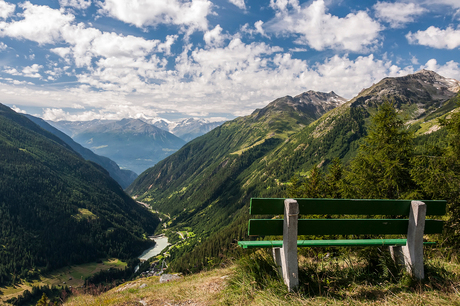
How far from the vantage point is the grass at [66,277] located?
140 metres

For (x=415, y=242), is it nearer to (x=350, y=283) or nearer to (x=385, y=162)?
(x=350, y=283)

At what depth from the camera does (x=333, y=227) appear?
14.6ft

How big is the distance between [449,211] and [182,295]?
12126 mm

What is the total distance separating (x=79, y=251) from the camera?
628ft

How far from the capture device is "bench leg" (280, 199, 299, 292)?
13.4 ft

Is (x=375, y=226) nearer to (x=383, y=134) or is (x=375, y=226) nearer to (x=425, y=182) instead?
(x=425, y=182)

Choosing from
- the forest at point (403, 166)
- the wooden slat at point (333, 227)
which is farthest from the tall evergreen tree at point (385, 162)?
the wooden slat at point (333, 227)

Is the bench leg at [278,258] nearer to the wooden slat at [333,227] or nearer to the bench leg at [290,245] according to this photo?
the bench leg at [290,245]

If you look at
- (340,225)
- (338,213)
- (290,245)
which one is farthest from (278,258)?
(338,213)

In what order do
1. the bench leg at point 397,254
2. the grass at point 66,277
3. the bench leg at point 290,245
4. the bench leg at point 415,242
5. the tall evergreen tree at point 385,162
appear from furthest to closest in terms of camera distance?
1. the grass at point 66,277
2. the tall evergreen tree at point 385,162
3. the bench leg at point 397,254
4. the bench leg at point 415,242
5. the bench leg at point 290,245

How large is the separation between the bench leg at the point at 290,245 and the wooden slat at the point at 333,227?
0.20 metres

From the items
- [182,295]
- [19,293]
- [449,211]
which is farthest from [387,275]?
[19,293]

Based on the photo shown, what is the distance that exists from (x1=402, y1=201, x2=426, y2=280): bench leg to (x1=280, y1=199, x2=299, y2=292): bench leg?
2.53 m

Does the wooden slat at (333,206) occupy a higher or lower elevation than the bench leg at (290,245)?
higher
